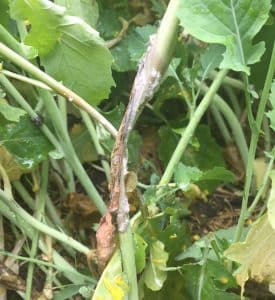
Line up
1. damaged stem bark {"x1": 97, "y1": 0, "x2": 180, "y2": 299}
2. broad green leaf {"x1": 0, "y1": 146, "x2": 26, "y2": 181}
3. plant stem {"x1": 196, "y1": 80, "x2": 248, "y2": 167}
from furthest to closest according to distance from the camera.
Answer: plant stem {"x1": 196, "y1": 80, "x2": 248, "y2": 167}
broad green leaf {"x1": 0, "y1": 146, "x2": 26, "y2": 181}
damaged stem bark {"x1": 97, "y1": 0, "x2": 180, "y2": 299}

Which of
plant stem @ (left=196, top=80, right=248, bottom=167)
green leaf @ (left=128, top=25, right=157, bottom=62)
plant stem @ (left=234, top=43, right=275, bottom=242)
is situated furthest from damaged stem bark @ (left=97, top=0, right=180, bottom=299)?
plant stem @ (left=196, top=80, right=248, bottom=167)

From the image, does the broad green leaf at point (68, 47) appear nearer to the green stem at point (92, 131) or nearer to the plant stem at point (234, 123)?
the green stem at point (92, 131)

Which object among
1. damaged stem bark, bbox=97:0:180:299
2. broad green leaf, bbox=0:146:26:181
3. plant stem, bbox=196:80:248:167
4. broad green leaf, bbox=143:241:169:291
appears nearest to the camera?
damaged stem bark, bbox=97:0:180:299

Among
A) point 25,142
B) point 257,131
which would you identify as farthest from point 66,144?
point 257,131

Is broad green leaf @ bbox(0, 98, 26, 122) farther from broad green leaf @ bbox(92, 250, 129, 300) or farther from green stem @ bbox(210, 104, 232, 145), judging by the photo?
green stem @ bbox(210, 104, 232, 145)

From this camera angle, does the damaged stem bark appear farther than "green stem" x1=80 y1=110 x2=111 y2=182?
No

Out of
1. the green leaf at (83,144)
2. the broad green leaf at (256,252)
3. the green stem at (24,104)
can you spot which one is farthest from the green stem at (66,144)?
the broad green leaf at (256,252)
